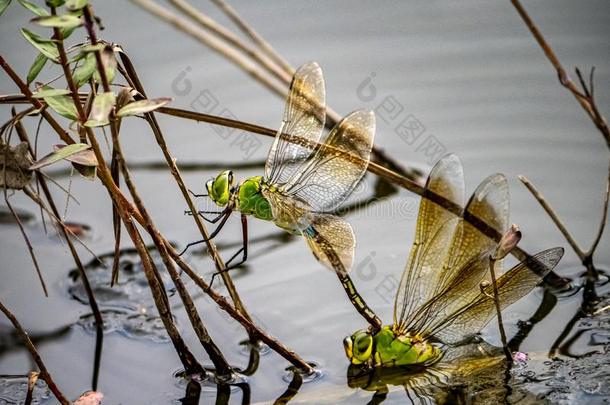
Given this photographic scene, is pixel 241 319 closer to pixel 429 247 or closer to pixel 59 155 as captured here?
pixel 429 247

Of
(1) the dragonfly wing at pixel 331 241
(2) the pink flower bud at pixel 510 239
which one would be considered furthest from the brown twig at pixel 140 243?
(2) the pink flower bud at pixel 510 239

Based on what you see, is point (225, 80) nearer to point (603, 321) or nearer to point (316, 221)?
point (316, 221)

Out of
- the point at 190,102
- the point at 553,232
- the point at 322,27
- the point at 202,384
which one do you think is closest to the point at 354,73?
the point at 322,27

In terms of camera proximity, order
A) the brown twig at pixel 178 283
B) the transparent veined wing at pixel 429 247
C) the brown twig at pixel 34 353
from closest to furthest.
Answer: the brown twig at pixel 178 283
the brown twig at pixel 34 353
the transparent veined wing at pixel 429 247

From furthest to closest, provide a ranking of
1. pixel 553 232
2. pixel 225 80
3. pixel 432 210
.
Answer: pixel 225 80, pixel 553 232, pixel 432 210

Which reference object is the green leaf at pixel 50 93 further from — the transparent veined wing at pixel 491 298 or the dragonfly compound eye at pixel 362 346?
the transparent veined wing at pixel 491 298

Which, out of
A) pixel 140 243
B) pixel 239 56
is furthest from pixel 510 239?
pixel 239 56
